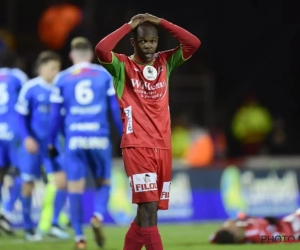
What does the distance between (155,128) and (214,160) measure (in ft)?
36.8

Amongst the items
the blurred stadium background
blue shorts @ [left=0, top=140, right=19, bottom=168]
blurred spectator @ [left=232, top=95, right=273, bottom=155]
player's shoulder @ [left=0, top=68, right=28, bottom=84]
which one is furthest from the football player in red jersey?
blurred spectator @ [left=232, top=95, right=273, bottom=155]

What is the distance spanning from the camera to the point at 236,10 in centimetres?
2439

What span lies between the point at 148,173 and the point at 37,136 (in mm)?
5399

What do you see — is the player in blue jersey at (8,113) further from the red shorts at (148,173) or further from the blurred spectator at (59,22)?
the red shorts at (148,173)

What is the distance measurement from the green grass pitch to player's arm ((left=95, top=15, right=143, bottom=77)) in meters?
3.42

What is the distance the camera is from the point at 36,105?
14.7 metres

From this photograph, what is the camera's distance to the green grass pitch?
41.0 ft

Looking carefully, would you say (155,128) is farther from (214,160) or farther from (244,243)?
(214,160)

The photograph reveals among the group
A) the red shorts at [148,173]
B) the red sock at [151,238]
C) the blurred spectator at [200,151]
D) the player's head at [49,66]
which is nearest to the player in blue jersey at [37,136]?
the player's head at [49,66]

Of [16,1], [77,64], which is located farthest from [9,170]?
[16,1]

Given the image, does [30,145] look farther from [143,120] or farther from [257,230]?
[143,120]

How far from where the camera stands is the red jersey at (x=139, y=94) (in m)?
9.80

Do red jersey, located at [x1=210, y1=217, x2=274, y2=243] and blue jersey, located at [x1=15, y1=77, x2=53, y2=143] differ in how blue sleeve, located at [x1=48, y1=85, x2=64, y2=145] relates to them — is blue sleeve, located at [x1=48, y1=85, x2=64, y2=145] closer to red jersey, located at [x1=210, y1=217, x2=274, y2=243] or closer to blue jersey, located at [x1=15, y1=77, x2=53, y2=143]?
blue jersey, located at [x1=15, y1=77, x2=53, y2=143]

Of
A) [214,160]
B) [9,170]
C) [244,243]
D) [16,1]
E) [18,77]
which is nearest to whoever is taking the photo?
[244,243]
